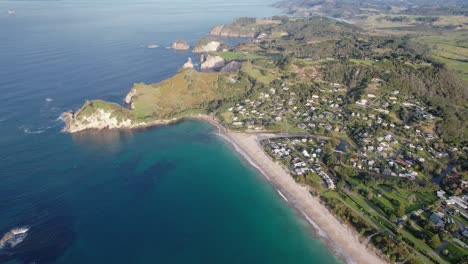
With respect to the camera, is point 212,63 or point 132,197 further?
point 212,63

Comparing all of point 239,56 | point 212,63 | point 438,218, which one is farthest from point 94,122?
point 239,56

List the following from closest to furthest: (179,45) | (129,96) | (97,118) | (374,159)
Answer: (374,159)
(97,118)
(129,96)
(179,45)

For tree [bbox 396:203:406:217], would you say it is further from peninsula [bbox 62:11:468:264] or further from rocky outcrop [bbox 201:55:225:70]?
rocky outcrop [bbox 201:55:225:70]

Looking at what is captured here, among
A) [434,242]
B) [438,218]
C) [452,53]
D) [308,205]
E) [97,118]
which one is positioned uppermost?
[97,118]

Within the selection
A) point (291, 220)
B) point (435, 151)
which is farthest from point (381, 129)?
point (291, 220)

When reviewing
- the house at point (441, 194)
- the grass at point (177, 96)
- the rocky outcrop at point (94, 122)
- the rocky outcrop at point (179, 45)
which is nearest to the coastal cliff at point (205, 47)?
the rocky outcrop at point (179, 45)

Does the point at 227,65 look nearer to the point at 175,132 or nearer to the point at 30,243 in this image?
the point at 175,132

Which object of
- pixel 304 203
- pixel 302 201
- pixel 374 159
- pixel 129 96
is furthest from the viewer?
pixel 129 96

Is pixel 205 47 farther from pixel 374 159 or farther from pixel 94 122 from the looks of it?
pixel 374 159
